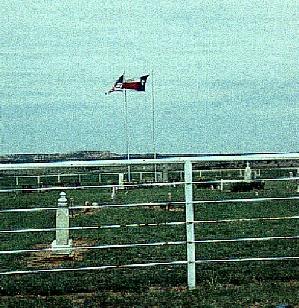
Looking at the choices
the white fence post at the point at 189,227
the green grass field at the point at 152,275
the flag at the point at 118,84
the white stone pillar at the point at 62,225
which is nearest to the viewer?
the green grass field at the point at 152,275

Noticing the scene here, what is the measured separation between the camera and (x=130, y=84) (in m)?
39.6

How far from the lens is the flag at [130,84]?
1531 inches

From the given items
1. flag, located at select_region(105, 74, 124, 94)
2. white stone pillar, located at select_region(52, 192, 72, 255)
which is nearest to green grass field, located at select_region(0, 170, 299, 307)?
white stone pillar, located at select_region(52, 192, 72, 255)

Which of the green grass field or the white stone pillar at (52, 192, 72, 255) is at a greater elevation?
the white stone pillar at (52, 192, 72, 255)

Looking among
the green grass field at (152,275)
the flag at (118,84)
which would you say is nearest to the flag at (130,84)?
the flag at (118,84)

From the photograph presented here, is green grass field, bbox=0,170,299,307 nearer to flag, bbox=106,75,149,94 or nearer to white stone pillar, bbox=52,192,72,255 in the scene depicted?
white stone pillar, bbox=52,192,72,255

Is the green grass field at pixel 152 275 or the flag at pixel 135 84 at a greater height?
the flag at pixel 135 84

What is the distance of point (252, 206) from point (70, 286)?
36.9 ft

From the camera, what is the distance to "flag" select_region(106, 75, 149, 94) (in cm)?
3890

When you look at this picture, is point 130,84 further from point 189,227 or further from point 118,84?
point 189,227

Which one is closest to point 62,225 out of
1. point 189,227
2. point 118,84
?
point 189,227

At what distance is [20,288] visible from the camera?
6.59 metres

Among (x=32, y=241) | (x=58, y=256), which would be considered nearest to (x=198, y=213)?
(x=32, y=241)

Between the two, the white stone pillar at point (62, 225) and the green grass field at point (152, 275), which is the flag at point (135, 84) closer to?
the green grass field at point (152, 275)
